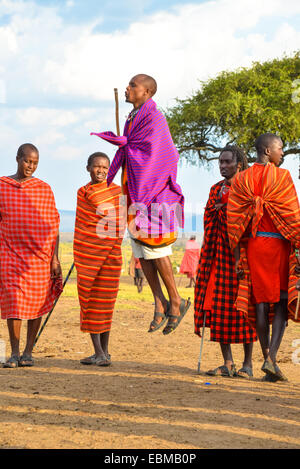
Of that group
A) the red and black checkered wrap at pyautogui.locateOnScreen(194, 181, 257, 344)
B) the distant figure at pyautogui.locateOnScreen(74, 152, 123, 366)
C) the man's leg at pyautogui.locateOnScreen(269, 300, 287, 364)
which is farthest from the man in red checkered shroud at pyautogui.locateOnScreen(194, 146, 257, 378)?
the distant figure at pyautogui.locateOnScreen(74, 152, 123, 366)

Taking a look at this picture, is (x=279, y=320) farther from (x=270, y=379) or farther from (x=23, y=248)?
(x=23, y=248)

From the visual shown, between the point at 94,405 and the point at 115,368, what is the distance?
2.21 m

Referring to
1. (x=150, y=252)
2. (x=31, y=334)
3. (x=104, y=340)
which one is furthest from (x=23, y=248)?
(x=150, y=252)

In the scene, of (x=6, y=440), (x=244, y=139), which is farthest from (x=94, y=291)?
(x=244, y=139)

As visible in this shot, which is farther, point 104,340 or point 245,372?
point 104,340

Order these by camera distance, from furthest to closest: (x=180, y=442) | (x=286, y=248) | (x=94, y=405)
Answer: (x=286, y=248)
(x=94, y=405)
(x=180, y=442)

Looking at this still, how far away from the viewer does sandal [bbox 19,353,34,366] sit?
8.10 meters

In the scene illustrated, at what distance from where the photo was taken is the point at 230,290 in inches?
303

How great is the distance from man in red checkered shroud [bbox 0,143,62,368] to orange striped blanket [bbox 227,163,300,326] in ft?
8.23

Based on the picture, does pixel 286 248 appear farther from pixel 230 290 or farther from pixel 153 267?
pixel 153 267

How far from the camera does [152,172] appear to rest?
5965 mm

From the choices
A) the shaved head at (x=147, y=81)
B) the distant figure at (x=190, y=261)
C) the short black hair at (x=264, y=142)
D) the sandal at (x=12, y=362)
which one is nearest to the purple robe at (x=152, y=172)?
the shaved head at (x=147, y=81)

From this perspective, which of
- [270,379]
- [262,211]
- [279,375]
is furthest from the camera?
[270,379]

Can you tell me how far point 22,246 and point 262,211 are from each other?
308 centimetres
